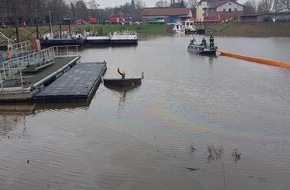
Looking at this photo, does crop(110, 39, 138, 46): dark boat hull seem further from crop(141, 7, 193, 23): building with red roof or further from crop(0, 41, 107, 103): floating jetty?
crop(141, 7, 193, 23): building with red roof

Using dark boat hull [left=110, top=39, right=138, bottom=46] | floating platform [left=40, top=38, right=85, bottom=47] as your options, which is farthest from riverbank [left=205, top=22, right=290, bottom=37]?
floating platform [left=40, top=38, right=85, bottom=47]

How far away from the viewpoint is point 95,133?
41.8 feet

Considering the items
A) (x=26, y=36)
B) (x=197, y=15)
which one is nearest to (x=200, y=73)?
(x=26, y=36)

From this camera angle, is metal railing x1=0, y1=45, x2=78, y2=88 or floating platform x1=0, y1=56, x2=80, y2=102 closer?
floating platform x1=0, y1=56, x2=80, y2=102

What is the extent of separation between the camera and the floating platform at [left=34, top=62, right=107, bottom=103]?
56.1ft

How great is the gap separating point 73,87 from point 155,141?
328 inches

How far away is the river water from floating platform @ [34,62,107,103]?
0.53 metres

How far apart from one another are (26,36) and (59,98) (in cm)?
4278

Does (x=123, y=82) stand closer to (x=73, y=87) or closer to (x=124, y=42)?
(x=73, y=87)

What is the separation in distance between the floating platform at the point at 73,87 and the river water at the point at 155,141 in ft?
1.75

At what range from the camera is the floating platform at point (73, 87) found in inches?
673

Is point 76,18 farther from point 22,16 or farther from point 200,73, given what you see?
point 200,73

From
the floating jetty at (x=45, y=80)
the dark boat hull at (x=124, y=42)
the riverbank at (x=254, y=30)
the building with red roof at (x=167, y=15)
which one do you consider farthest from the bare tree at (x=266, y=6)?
the floating jetty at (x=45, y=80)

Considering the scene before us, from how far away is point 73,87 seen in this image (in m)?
18.9
